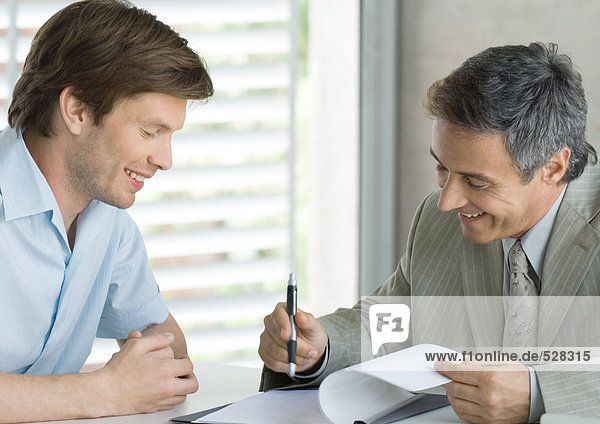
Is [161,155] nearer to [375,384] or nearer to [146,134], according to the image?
[146,134]

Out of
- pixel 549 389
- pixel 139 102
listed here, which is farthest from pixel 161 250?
pixel 549 389

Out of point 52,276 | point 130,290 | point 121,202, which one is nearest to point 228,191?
point 130,290

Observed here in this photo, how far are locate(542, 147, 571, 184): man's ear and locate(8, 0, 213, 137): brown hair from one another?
30.0 inches

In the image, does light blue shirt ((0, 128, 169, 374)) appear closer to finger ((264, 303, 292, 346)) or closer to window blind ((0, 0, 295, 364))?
finger ((264, 303, 292, 346))

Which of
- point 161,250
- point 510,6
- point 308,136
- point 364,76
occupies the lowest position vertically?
point 161,250

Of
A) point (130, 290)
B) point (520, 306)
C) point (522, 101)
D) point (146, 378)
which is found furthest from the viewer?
point (130, 290)

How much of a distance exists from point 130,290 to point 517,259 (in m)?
0.91

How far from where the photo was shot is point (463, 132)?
5.62ft

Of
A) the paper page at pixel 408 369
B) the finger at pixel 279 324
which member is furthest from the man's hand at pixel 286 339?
the paper page at pixel 408 369

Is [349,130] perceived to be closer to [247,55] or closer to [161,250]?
[247,55]

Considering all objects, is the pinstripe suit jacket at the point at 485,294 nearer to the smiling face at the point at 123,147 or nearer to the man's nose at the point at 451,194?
the man's nose at the point at 451,194

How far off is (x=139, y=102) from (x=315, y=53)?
192 cm

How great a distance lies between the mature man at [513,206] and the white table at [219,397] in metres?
0.09

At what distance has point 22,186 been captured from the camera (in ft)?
5.62
